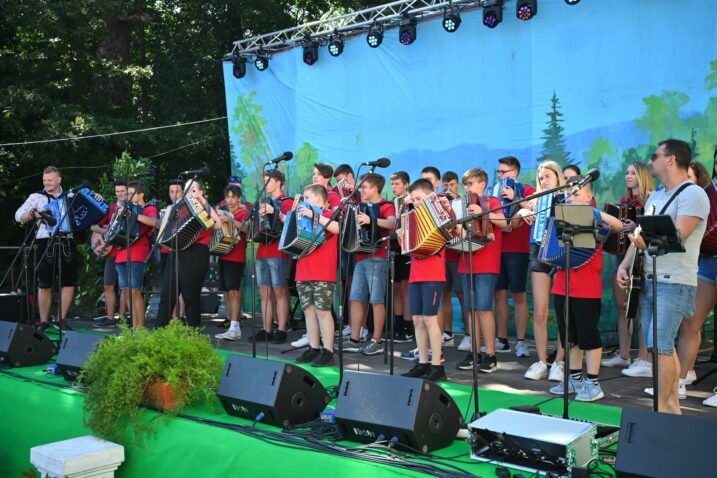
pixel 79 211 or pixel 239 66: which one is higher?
pixel 239 66

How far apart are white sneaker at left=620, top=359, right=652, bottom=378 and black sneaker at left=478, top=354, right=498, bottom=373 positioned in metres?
1.11

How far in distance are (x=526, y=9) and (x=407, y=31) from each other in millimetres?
1768

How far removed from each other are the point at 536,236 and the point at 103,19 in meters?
13.4

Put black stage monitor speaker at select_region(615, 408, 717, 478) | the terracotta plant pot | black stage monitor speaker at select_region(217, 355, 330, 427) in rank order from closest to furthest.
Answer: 1. black stage monitor speaker at select_region(615, 408, 717, 478)
2. black stage monitor speaker at select_region(217, 355, 330, 427)
3. the terracotta plant pot

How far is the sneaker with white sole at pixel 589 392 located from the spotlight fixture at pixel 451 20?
17.4 feet

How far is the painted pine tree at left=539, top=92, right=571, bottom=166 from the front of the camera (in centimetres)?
835

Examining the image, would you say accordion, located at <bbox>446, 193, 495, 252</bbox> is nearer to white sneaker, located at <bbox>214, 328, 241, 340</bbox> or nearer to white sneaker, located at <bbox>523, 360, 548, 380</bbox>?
white sneaker, located at <bbox>523, 360, 548, 380</bbox>

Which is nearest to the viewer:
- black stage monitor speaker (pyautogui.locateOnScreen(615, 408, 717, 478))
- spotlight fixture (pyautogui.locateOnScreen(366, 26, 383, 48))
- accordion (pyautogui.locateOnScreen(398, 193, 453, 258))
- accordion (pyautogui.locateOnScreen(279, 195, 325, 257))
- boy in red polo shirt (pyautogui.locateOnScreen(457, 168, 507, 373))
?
black stage monitor speaker (pyautogui.locateOnScreen(615, 408, 717, 478))

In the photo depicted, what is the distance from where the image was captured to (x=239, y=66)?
11.9 metres

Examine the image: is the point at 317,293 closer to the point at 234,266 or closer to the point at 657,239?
the point at 234,266

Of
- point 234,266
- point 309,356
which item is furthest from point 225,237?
point 309,356

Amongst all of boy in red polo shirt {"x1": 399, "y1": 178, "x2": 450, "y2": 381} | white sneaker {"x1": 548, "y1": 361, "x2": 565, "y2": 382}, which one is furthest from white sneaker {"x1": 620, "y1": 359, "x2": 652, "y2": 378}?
boy in red polo shirt {"x1": 399, "y1": 178, "x2": 450, "y2": 381}

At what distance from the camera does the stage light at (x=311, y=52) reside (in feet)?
35.0

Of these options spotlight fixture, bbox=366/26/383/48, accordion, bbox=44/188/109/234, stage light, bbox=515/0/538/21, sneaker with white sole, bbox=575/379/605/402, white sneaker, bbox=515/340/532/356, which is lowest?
sneaker with white sole, bbox=575/379/605/402
